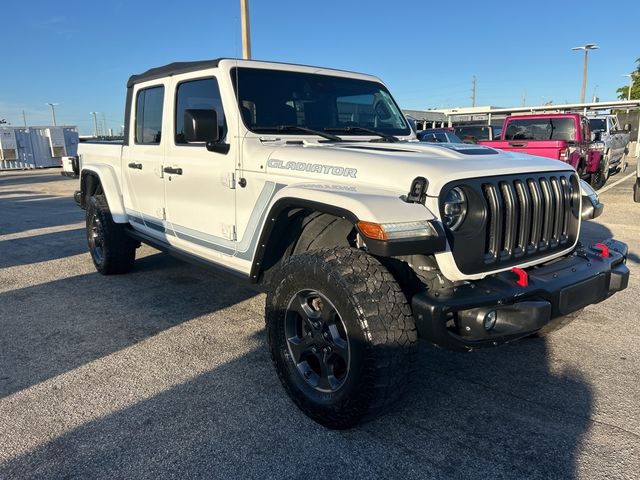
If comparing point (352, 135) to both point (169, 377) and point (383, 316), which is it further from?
point (169, 377)

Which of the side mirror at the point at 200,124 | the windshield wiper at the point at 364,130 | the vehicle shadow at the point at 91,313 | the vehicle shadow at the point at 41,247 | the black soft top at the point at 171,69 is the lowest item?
the vehicle shadow at the point at 41,247

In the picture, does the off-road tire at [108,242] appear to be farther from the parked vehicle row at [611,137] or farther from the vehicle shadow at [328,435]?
the parked vehicle row at [611,137]

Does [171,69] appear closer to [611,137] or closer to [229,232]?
[229,232]

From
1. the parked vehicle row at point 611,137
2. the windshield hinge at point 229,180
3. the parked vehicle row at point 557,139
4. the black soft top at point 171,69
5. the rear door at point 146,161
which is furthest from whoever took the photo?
the parked vehicle row at point 611,137

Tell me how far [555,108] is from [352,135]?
121 feet

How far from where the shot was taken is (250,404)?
2.96 metres

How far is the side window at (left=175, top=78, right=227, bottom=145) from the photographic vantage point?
3.64m

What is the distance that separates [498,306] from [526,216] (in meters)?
0.64

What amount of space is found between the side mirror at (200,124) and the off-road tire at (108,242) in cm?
241

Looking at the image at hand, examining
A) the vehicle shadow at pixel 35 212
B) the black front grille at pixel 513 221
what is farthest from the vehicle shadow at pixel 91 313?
the vehicle shadow at pixel 35 212

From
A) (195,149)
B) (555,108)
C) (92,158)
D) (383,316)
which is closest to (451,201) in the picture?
(383,316)

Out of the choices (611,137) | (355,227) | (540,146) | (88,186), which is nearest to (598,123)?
(611,137)

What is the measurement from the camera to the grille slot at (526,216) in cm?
263

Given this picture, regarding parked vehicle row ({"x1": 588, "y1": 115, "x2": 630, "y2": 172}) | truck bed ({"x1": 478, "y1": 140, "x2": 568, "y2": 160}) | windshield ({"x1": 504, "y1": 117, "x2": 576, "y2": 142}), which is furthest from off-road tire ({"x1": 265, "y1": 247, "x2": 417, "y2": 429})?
parked vehicle row ({"x1": 588, "y1": 115, "x2": 630, "y2": 172})
